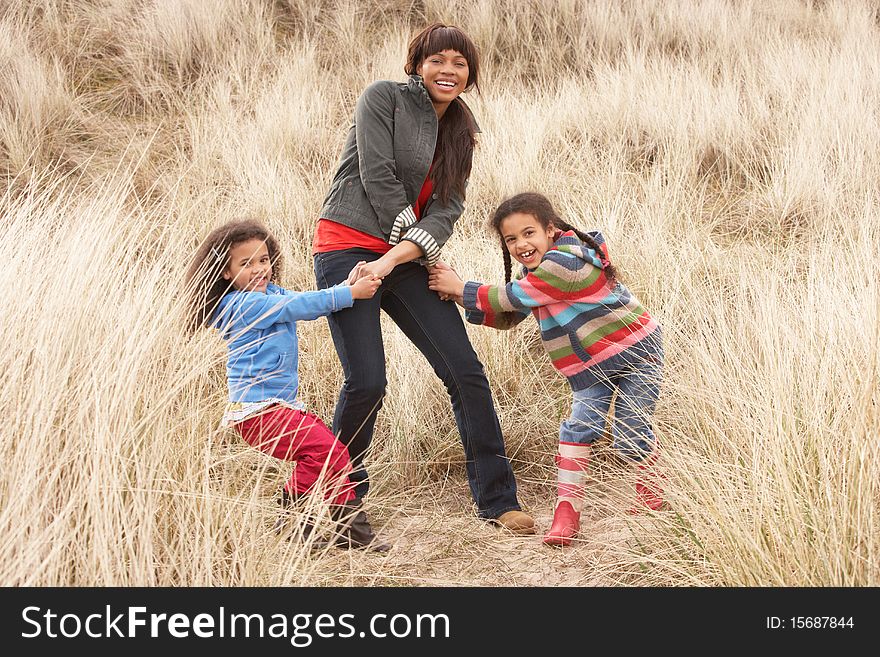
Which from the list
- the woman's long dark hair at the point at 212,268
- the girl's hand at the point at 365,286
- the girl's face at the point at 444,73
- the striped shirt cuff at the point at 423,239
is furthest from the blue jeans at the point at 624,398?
the woman's long dark hair at the point at 212,268

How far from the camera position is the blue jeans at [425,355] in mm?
3129

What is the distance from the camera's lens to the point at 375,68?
26.4 feet

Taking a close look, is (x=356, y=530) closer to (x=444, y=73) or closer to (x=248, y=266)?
(x=248, y=266)

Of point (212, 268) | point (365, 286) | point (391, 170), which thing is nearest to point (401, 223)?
point (391, 170)

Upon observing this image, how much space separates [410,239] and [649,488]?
1.28 meters

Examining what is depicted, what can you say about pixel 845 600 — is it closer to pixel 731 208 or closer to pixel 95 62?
pixel 731 208

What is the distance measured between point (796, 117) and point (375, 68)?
395 centimetres

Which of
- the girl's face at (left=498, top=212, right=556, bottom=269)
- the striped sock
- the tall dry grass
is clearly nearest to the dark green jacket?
the girl's face at (left=498, top=212, right=556, bottom=269)

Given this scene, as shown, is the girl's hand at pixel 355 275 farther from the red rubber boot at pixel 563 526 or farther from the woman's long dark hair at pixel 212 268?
the red rubber boot at pixel 563 526

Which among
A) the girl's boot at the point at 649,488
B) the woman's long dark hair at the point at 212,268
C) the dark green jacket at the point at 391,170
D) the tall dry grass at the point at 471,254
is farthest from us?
the dark green jacket at the point at 391,170

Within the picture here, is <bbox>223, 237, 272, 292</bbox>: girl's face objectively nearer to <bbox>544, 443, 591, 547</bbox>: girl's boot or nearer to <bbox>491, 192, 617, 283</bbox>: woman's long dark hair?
<bbox>491, 192, 617, 283</bbox>: woman's long dark hair

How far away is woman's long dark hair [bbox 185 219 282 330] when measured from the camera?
2.92m

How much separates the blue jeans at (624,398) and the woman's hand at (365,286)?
0.93 meters

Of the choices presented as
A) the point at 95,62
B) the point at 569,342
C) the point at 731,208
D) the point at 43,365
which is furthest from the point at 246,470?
the point at 95,62
